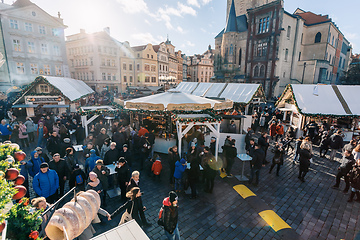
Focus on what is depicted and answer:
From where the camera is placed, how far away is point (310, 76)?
3372cm

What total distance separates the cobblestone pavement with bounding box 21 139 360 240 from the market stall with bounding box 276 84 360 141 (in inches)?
221

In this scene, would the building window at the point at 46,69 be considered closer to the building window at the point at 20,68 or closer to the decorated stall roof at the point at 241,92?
the building window at the point at 20,68

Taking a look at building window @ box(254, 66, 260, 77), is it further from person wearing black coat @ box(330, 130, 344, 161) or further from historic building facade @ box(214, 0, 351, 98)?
person wearing black coat @ box(330, 130, 344, 161)

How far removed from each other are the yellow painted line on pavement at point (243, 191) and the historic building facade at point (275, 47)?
29.0m

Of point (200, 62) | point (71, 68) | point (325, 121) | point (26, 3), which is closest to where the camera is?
point (325, 121)

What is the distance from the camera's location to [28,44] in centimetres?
2881

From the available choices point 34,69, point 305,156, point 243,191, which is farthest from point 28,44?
point 305,156

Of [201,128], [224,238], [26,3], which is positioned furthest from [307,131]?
[26,3]

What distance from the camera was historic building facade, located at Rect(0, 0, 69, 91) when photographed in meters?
26.8

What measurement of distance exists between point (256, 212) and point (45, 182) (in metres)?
6.48

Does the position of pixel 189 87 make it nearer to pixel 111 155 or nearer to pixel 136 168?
pixel 136 168

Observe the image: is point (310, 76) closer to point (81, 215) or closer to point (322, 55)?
point (322, 55)

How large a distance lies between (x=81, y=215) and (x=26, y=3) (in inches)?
1589

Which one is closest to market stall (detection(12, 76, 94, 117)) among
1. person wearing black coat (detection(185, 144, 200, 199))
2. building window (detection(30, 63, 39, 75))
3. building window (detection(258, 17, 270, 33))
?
person wearing black coat (detection(185, 144, 200, 199))
